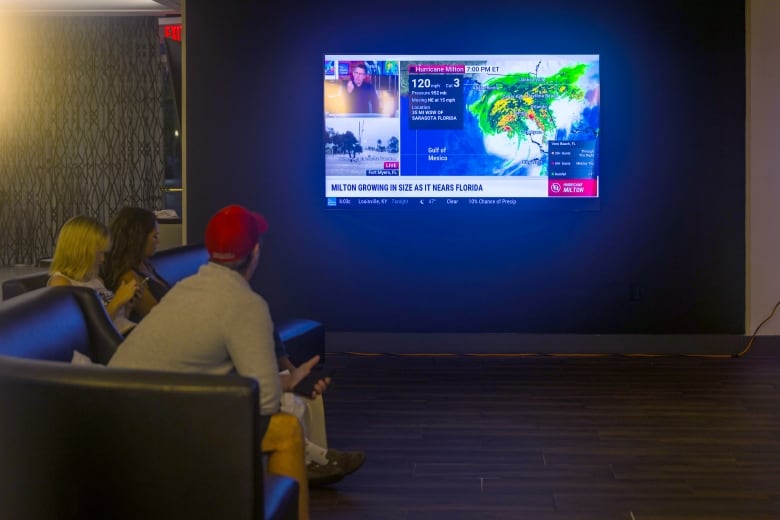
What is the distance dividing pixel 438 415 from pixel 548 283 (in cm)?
219

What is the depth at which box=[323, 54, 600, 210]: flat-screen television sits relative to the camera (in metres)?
7.32

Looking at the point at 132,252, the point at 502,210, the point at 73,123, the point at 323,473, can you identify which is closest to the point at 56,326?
the point at 323,473

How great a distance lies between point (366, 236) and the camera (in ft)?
25.1

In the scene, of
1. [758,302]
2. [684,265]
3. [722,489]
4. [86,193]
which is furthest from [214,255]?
[86,193]

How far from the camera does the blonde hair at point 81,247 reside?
178 inches

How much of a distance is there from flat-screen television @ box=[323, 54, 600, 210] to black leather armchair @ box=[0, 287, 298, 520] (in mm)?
4922

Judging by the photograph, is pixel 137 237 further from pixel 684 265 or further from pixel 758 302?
pixel 758 302

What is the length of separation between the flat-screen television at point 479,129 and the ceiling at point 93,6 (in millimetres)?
2470

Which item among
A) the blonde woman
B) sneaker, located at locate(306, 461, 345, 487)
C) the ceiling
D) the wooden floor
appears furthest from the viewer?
the ceiling

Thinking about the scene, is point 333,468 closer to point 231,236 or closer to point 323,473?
point 323,473

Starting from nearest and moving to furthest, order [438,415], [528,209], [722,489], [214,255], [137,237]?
[214,255] < [722,489] < [137,237] < [438,415] < [528,209]

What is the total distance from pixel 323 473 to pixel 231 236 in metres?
1.50

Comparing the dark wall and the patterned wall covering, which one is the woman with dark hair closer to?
the dark wall

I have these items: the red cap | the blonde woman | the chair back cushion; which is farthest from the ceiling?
the red cap
